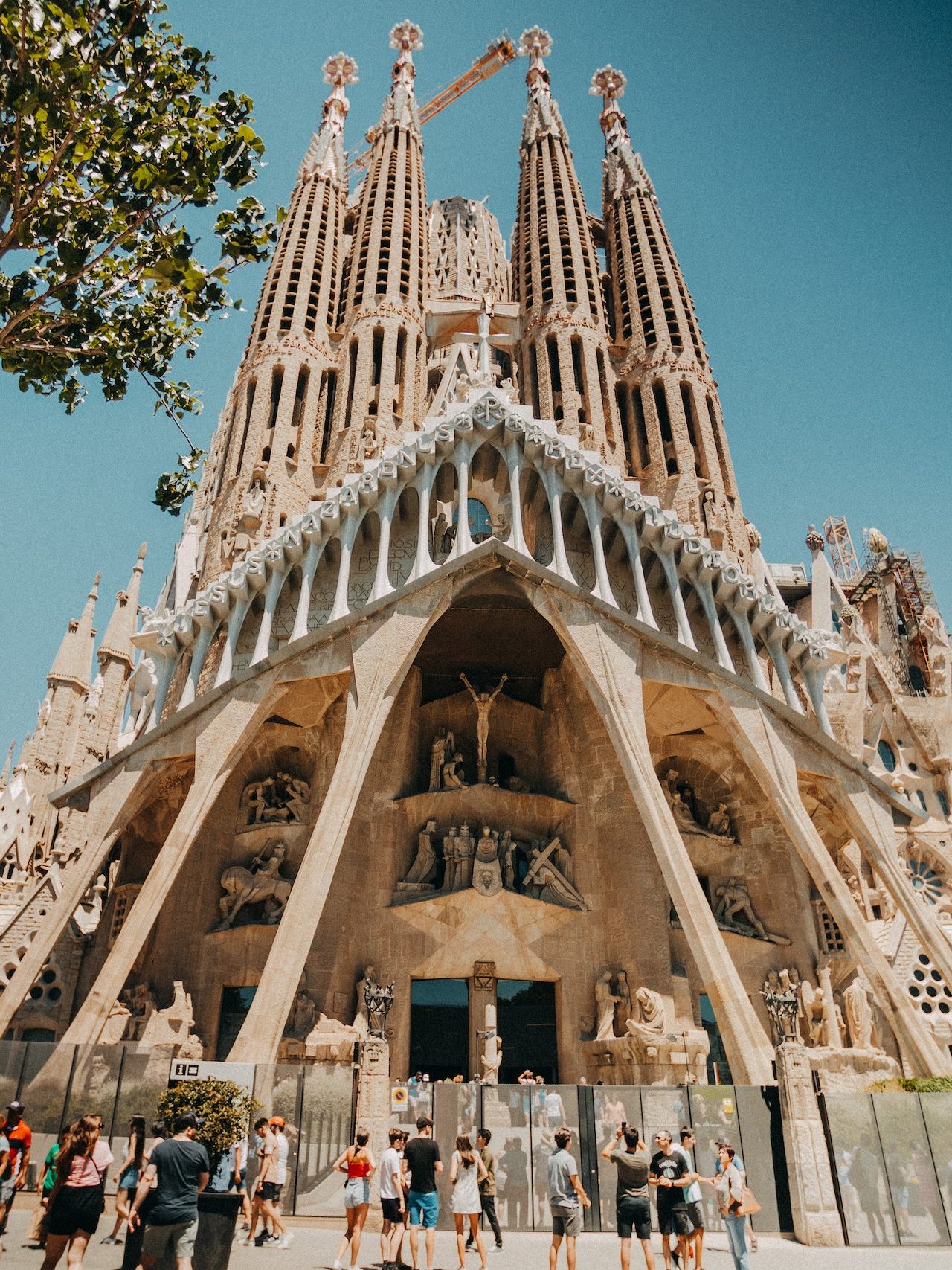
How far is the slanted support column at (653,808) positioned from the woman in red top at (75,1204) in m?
10.7

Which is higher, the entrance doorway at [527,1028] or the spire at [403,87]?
the spire at [403,87]

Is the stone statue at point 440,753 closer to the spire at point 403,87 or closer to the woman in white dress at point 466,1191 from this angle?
the woman in white dress at point 466,1191

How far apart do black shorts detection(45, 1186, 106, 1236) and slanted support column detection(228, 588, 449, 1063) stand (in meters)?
7.95

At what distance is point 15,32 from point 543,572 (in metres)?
13.1

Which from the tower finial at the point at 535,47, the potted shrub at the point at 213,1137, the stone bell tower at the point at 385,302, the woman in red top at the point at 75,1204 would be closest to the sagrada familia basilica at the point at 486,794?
the stone bell tower at the point at 385,302

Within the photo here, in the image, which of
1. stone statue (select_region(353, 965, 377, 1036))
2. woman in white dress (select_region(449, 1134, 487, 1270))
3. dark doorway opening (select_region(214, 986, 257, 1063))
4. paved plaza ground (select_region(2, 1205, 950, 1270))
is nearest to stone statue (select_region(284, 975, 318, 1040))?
stone statue (select_region(353, 965, 377, 1036))

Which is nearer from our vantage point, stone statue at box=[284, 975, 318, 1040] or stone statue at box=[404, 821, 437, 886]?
stone statue at box=[284, 975, 318, 1040]

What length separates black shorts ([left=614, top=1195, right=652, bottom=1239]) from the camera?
7.10 meters

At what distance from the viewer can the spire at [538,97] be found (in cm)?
3666

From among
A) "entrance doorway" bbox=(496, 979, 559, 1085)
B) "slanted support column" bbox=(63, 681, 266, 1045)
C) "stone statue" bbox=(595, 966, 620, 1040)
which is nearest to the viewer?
"slanted support column" bbox=(63, 681, 266, 1045)

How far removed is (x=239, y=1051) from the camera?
13.8m

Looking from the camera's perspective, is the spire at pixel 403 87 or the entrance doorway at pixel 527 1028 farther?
the spire at pixel 403 87

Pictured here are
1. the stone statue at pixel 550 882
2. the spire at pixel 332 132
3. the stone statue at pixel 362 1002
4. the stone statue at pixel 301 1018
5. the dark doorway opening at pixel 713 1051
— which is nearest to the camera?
the stone statue at pixel 362 1002

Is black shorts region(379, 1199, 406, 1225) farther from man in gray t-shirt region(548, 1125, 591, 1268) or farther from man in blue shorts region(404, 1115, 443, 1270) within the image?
man in gray t-shirt region(548, 1125, 591, 1268)
